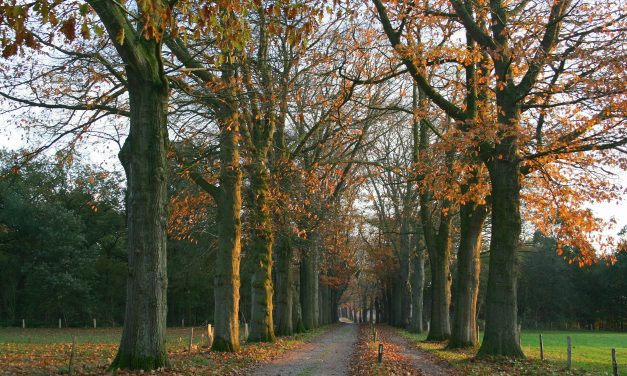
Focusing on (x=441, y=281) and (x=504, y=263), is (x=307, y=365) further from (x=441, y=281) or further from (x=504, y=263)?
(x=441, y=281)

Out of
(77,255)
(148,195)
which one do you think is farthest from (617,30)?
(77,255)

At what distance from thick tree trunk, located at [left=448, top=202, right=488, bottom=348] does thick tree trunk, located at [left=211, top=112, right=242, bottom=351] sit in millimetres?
8610

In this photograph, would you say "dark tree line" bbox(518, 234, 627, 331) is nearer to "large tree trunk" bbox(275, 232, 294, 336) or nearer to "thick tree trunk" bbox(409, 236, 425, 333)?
"thick tree trunk" bbox(409, 236, 425, 333)

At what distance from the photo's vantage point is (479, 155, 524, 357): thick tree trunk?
49.7ft

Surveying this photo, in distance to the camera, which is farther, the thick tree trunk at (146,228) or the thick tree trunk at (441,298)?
the thick tree trunk at (441,298)

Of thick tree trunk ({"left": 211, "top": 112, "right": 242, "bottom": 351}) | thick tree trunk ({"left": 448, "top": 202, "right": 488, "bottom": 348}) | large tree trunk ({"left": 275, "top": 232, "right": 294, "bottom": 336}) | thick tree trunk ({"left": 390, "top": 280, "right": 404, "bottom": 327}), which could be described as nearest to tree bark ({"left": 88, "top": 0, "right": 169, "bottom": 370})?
thick tree trunk ({"left": 211, "top": 112, "right": 242, "bottom": 351})

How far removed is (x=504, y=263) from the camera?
15414mm

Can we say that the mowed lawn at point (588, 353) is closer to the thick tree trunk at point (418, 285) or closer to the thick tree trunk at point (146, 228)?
the thick tree trunk at point (418, 285)

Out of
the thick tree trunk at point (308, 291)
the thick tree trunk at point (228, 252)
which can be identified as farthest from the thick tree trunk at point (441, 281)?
the thick tree trunk at point (228, 252)

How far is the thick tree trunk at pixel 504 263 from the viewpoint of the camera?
49.7ft

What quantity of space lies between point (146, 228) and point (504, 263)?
9.49 meters

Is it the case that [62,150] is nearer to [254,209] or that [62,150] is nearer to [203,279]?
[254,209]

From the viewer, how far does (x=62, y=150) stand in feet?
50.5

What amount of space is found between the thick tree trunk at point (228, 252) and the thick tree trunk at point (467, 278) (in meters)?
8.61
